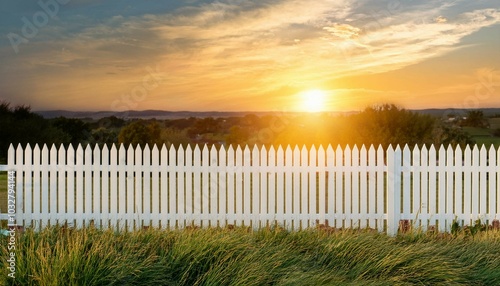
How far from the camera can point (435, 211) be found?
9719 millimetres

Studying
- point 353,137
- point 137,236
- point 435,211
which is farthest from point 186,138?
point 137,236

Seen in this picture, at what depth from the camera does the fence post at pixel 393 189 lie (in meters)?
9.36

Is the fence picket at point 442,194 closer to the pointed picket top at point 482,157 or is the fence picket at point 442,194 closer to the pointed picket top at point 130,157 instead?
the pointed picket top at point 482,157

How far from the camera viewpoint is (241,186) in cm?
938

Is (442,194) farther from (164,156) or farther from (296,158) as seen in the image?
(164,156)

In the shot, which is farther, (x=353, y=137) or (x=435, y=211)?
(x=353, y=137)

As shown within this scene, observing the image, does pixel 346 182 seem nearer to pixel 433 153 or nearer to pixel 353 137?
pixel 433 153

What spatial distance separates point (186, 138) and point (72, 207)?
10.8 m

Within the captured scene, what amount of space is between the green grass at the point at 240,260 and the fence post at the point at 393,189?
2.68 metres

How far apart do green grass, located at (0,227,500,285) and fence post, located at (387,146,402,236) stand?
268 cm

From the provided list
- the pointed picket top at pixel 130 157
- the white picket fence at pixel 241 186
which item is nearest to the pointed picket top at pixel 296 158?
the white picket fence at pixel 241 186

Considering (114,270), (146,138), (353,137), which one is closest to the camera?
(114,270)

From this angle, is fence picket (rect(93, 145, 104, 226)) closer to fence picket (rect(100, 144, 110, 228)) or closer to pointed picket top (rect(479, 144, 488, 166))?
fence picket (rect(100, 144, 110, 228))

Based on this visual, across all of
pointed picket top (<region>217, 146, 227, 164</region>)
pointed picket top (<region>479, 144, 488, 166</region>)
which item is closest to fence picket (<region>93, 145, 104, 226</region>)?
pointed picket top (<region>217, 146, 227, 164</region>)
